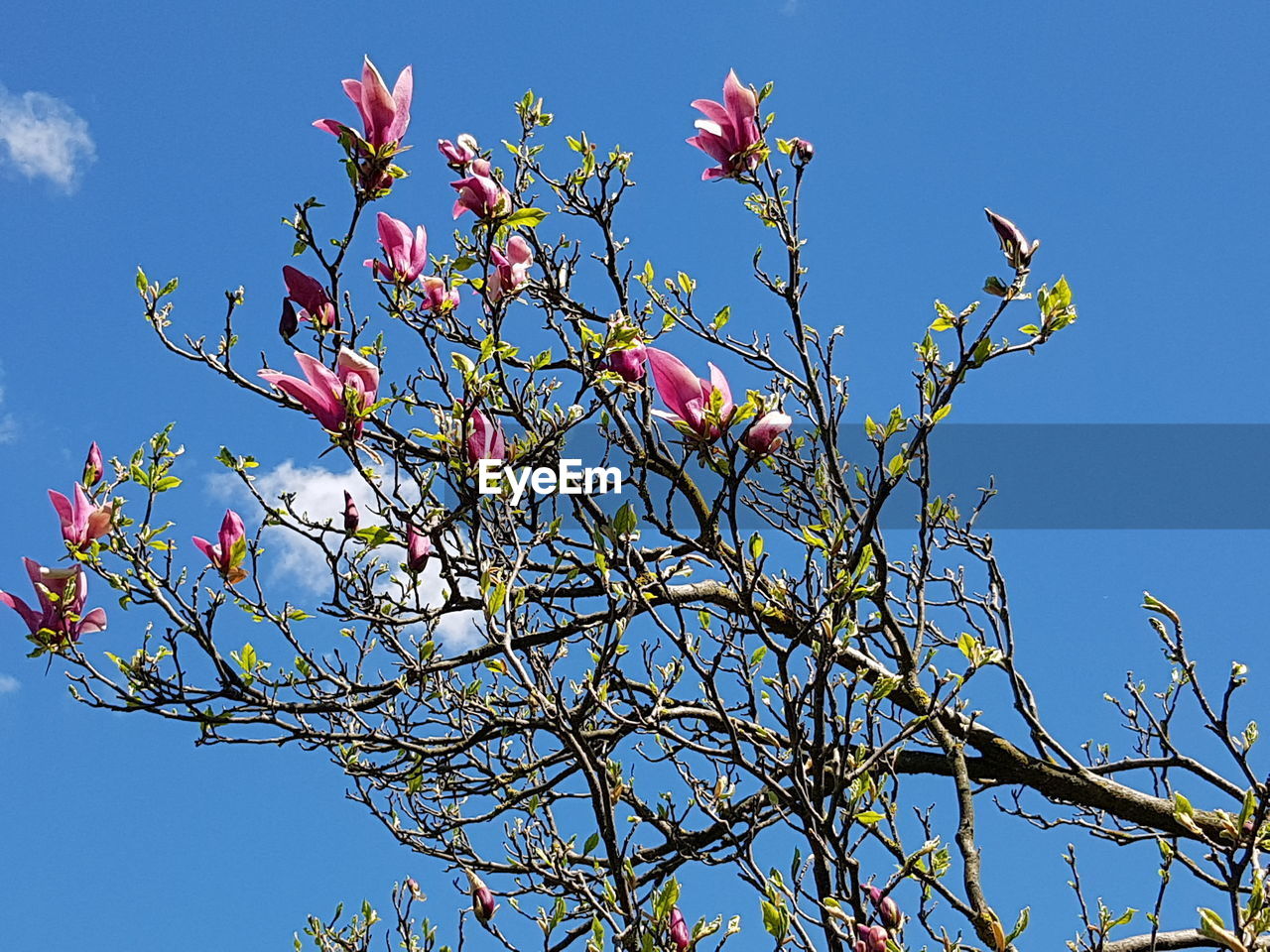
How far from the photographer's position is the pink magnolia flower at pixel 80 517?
2256 millimetres

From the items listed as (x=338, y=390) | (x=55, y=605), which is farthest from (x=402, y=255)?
(x=55, y=605)

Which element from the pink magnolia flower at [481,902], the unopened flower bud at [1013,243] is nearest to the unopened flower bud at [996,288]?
the unopened flower bud at [1013,243]

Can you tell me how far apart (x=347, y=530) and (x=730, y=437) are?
3.21ft

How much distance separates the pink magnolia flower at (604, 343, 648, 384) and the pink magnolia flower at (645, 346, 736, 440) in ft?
1.14

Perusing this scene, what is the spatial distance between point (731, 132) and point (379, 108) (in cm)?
99

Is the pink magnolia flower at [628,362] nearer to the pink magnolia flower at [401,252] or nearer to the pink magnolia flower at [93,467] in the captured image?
the pink magnolia flower at [401,252]

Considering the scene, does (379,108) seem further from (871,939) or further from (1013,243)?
(871,939)

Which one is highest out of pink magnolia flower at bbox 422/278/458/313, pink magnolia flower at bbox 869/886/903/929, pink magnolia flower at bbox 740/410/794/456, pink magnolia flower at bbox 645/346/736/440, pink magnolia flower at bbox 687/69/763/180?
pink magnolia flower at bbox 687/69/763/180

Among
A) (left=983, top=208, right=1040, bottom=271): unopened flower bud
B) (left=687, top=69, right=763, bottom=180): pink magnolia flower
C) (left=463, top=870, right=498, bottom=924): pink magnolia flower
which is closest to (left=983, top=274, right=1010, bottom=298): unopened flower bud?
(left=983, top=208, right=1040, bottom=271): unopened flower bud

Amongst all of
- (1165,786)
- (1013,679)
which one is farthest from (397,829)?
(1165,786)

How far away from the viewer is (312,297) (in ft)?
7.15

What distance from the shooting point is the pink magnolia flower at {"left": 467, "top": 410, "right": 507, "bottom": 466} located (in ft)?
7.12

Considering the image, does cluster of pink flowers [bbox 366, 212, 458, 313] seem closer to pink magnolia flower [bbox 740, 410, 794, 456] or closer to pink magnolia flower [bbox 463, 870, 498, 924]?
pink magnolia flower [bbox 740, 410, 794, 456]

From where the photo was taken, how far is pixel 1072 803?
3418mm
